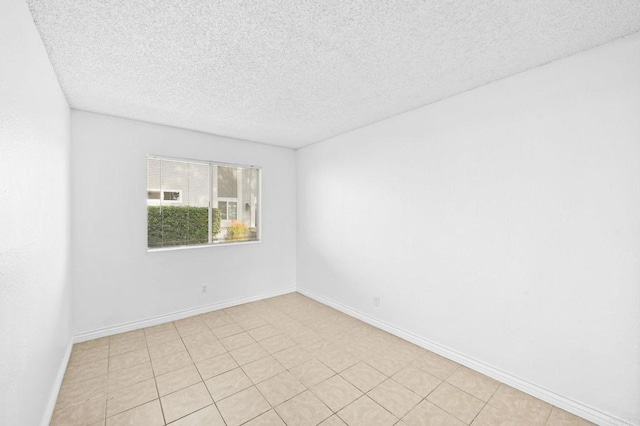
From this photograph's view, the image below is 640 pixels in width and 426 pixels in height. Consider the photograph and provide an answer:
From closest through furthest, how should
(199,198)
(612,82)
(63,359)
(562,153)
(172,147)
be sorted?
(612,82), (562,153), (63,359), (172,147), (199,198)

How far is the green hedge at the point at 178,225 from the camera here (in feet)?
11.6

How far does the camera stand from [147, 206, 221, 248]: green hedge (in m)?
3.54

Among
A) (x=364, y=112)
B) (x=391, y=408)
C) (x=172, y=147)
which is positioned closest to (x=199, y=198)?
(x=172, y=147)

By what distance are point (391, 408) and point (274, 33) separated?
280 centimetres

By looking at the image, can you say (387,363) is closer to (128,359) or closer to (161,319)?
(128,359)

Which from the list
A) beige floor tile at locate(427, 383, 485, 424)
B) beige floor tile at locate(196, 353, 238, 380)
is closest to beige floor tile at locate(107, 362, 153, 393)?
beige floor tile at locate(196, 353, 238, 380)

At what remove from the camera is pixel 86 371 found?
2.47 m

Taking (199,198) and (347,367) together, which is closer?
(347,367)

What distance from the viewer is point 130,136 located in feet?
10.8

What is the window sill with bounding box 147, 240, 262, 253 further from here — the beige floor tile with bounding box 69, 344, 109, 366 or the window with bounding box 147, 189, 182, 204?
the beige floor tile with bounding box 69, 344, 109, 366

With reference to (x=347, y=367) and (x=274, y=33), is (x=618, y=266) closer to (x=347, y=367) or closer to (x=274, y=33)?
(x=347, y=367)

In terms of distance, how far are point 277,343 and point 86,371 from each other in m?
1.77

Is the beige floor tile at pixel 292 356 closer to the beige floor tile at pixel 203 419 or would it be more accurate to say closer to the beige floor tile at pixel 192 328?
the beige floor tile at pixel 203 419

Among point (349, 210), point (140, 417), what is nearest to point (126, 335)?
point (140, 417)
